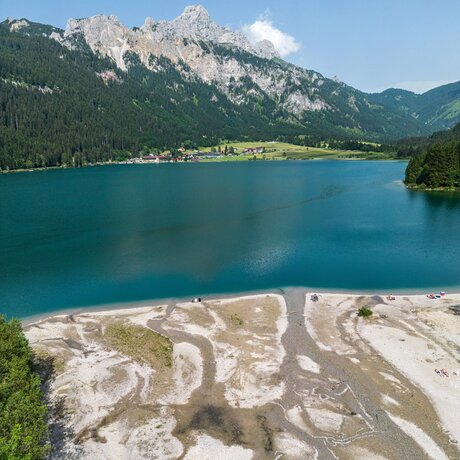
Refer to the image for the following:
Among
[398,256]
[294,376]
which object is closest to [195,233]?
[398,256]

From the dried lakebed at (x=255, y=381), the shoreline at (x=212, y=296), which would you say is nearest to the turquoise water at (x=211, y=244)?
the shoreline at (x=212, y=296)

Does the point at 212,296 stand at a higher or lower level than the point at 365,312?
lower

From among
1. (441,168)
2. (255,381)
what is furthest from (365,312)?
(441,168)

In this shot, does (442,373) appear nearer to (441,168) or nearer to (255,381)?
(255,381)

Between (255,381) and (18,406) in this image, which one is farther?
(255,381)

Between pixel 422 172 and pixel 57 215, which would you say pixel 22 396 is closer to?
pixel 57 215

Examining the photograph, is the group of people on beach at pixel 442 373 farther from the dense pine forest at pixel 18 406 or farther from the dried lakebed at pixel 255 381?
the dense pine forest at pixel 18 406
